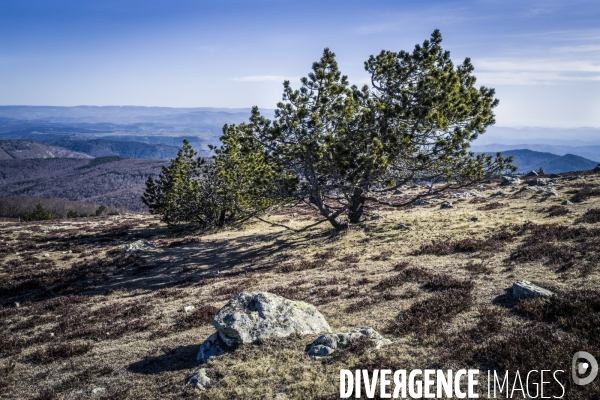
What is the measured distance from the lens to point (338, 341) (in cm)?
902

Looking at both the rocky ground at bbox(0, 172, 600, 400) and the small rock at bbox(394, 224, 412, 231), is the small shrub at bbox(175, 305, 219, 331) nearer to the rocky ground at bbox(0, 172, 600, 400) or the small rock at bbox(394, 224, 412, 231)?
the rocky ground at bbox(0, 172, 600, 400)

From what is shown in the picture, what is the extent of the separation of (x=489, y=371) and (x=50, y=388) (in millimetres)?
11558

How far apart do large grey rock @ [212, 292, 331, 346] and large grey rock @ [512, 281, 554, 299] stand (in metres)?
6.13

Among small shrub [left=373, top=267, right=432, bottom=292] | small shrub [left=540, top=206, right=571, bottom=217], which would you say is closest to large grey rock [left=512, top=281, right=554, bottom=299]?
small shrub [left=373, top=267, right=432, bottom=292]

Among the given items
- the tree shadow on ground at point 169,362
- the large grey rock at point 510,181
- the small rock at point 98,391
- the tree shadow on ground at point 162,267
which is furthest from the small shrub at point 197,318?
the large grey rock at point 510,181

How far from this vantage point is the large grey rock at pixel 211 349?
9.41 m

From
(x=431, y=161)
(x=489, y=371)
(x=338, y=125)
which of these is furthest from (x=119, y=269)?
(x=489, y=371)

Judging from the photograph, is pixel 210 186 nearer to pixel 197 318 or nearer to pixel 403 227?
pixel 403 227

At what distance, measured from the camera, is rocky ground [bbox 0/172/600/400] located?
313 inches

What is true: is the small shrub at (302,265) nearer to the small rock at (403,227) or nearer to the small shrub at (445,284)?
the small shrub at (445,284)

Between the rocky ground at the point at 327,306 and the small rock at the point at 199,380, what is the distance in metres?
0.12

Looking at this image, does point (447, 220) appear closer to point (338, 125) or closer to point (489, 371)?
point (338, 125)

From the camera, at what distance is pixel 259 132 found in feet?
72.4

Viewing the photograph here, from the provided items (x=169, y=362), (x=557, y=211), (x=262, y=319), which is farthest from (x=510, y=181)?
(x=169, y=362)
